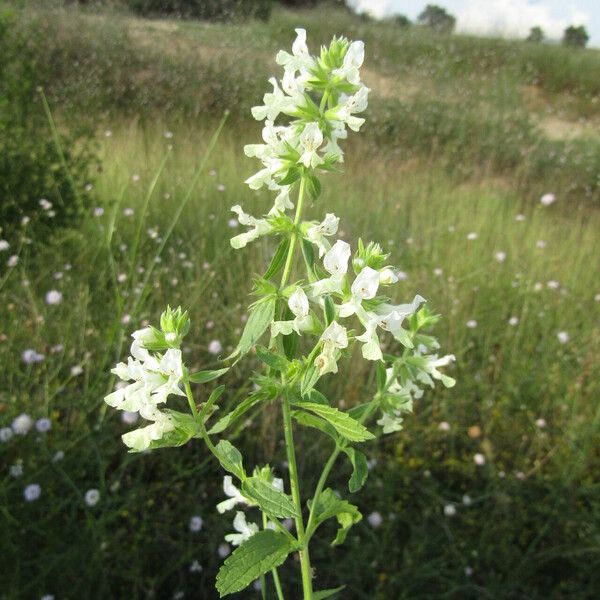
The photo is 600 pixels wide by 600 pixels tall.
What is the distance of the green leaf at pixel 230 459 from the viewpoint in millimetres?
837

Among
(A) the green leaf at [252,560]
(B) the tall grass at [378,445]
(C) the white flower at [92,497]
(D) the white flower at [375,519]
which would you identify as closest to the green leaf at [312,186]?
(A) the green leaf at [252,560]

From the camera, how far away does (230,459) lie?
85 centimetres

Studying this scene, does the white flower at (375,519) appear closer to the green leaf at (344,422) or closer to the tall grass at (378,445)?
the tall grass at (378,445)

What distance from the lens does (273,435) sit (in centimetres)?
209

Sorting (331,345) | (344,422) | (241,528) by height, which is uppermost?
(331,345)

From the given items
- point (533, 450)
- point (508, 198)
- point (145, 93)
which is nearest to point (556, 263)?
point (508, 198)

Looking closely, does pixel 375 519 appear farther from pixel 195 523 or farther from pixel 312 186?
pixel 312 186

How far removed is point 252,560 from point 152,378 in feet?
0.89

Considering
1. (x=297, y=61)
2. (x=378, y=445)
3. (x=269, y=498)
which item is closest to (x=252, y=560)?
(x=269, y=498)

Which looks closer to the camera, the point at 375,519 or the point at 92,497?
the point at 92,497

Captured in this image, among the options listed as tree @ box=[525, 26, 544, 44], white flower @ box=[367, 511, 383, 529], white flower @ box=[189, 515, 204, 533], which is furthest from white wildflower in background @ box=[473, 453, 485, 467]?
tree @ box=[525, 26, 544, 44]

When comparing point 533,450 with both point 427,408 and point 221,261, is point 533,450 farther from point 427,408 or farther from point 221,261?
point 221,261

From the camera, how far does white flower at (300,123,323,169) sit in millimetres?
795

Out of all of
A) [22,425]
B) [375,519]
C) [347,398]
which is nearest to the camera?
[22,425]
